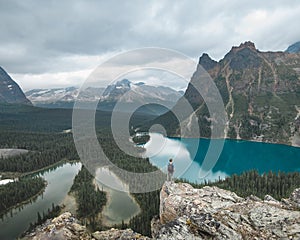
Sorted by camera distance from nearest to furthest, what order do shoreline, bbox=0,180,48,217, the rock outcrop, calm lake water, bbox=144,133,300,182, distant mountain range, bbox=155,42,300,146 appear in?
the rock outcrop < shoreline, bbox=0,180,48,217 < calm lake water, bbox=144,133,300,182 < distant mountain range, bbox=155,42,300,146

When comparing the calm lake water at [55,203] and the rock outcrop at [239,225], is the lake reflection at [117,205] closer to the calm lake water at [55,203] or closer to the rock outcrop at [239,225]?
the calm lake water at [55,203]

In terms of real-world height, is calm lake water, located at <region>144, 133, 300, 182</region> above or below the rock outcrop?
below

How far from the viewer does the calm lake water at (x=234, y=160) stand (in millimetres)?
79062

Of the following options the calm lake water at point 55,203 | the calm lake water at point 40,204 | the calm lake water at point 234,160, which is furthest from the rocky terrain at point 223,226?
the calm lake water at point 234,160

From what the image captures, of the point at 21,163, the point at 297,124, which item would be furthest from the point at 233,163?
the point at 21,163

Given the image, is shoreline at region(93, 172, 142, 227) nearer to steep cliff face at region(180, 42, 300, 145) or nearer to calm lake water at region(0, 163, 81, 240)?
calm lake water at region(0, 163, 81, 240)

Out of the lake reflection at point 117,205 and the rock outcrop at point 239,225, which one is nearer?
the rock outcrop at point 239,225

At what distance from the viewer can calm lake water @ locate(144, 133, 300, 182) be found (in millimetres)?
79062

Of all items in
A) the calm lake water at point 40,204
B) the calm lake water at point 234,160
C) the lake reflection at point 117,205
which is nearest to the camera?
the calm lake water at point 40,204

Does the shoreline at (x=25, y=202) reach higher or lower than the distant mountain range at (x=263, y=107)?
lower

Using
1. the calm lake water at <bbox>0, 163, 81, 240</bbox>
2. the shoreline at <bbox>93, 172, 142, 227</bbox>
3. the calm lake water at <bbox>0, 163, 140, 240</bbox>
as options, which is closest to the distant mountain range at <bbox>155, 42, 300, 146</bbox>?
the calm lake water at <bbox>0, 163, 81, 240</bbox>

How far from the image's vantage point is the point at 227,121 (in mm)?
166125

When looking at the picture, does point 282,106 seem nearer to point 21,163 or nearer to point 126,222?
point 126,222

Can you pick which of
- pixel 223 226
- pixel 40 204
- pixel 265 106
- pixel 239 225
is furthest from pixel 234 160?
pixel 223 226
